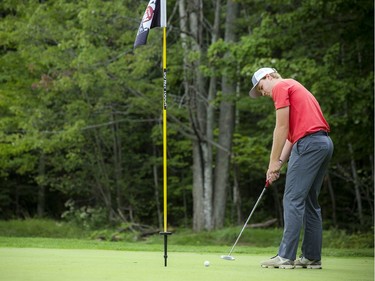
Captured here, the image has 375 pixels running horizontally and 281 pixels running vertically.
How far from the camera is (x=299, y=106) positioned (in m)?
6.08

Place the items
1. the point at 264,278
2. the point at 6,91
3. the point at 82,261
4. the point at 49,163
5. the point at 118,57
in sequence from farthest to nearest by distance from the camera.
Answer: the point at 49,163 → the point at 6,91 → the point at 118,57 → the point at 82,261 → the point at 264,278

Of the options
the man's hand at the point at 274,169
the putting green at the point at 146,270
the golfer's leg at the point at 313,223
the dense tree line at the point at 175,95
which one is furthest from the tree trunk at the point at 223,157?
the man's hand at the point at 274,169

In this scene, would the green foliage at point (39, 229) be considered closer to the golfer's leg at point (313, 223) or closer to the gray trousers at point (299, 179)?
the golfer's leg at point (313, 223)

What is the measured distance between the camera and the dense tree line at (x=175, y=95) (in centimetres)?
1381

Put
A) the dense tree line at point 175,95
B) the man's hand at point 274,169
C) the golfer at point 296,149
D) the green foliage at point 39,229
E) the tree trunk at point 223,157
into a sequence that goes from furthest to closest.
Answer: the green foliage at point 39,229 → the tree trunk at point 223,157 → the dense tree line at point 175,95 → the man's hand at point 274,169 → the golfer at point 296,149

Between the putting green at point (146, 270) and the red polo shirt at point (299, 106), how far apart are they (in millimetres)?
1134

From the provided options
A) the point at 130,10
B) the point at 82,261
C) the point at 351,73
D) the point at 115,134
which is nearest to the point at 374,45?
the point at 351,73

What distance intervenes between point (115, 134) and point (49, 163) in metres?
2.09

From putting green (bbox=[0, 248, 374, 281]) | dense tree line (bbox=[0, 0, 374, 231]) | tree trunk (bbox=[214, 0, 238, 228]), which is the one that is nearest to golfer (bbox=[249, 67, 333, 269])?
putting green (bbox=[0, 248, 374, 281])

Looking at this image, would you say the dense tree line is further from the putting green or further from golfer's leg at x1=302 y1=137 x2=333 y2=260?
the putting green

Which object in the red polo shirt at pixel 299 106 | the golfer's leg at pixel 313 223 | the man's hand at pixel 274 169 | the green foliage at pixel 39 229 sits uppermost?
the red polo shirt at pixel 299 106

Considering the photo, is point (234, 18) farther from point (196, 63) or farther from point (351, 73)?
point (351, 73)

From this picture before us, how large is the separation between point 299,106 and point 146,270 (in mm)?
1825

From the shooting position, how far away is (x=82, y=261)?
6.19 meters
